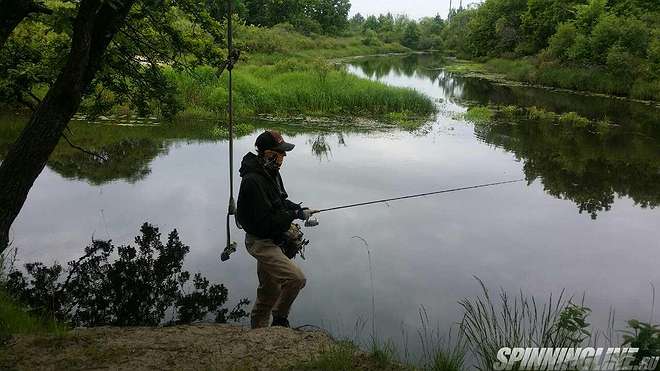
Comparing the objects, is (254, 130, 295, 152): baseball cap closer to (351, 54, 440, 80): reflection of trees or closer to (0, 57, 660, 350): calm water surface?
(0, 57, 660, 350): calm water surface

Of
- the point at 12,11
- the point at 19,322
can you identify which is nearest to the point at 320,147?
the point at 19,322

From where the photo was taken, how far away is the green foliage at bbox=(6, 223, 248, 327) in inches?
234

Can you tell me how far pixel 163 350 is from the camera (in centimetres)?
438

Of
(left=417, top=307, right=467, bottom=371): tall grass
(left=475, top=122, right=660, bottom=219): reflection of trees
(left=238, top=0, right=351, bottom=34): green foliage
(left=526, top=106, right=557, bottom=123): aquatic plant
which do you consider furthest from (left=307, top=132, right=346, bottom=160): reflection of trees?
(left=238, top=0, right=351, bottom=34): green foliage

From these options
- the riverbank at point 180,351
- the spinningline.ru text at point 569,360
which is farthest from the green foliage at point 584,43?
the riverbank at point 180,351

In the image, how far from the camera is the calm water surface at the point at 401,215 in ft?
23.0

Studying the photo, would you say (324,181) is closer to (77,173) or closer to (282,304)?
(77,173)

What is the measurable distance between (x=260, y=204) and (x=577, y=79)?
34784 mm

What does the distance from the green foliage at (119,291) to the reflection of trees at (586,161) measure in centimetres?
794

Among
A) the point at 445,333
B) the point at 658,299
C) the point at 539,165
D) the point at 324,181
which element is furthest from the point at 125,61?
the point at 539,165

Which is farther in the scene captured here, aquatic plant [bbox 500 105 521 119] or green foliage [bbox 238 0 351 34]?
green foliage [bbox 238 0 351 34]

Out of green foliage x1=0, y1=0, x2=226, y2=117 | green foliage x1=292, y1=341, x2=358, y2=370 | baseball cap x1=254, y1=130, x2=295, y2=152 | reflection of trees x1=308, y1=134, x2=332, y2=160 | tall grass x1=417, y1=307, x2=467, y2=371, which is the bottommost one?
tall grass x1=417, y1=307, x2=467, y2=371

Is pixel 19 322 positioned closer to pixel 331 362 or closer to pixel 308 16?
pixel 331 362

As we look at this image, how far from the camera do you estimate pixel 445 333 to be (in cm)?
595
